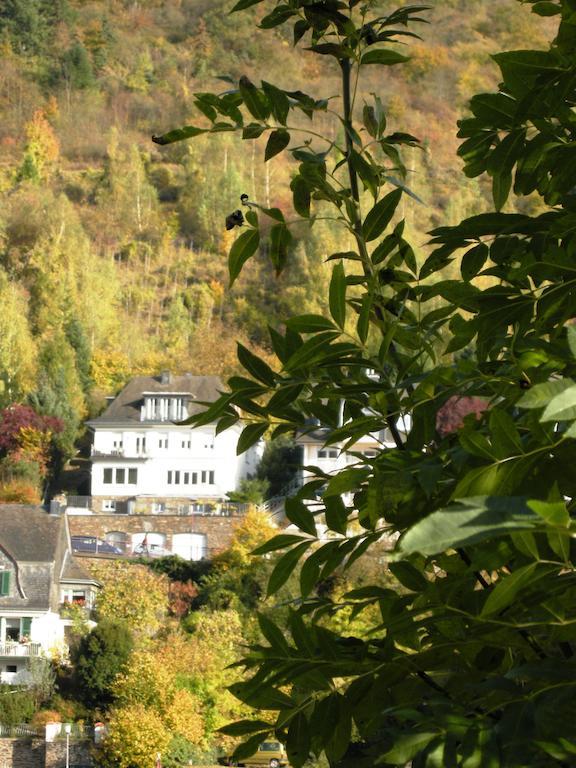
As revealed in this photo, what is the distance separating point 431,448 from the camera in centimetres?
187

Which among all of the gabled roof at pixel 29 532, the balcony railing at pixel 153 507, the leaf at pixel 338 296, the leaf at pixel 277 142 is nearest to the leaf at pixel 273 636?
the leaf at pixel 338 296

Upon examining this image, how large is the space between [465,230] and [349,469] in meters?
0.34

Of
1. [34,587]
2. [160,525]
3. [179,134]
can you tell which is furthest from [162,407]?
[179,134]


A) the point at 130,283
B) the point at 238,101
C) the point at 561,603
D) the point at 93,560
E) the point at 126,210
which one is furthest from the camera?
the point at 126,210

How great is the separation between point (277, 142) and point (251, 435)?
388 mm

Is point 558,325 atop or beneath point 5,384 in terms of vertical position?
beneath

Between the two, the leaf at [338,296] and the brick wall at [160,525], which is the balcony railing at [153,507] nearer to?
the brick wall at [160,525]

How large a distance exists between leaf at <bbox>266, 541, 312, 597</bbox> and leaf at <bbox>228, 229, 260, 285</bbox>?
0.34 m

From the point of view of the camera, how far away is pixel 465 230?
6.04 feet

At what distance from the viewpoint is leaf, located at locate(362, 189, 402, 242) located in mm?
1857

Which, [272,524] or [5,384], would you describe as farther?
[5,384]

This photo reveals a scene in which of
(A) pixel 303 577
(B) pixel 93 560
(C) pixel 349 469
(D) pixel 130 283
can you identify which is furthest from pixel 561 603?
(D) pixel 130 283

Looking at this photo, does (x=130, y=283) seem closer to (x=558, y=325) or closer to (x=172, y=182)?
(x=172, y=182)

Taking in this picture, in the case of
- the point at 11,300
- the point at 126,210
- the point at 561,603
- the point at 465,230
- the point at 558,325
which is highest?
the point at 126,210
